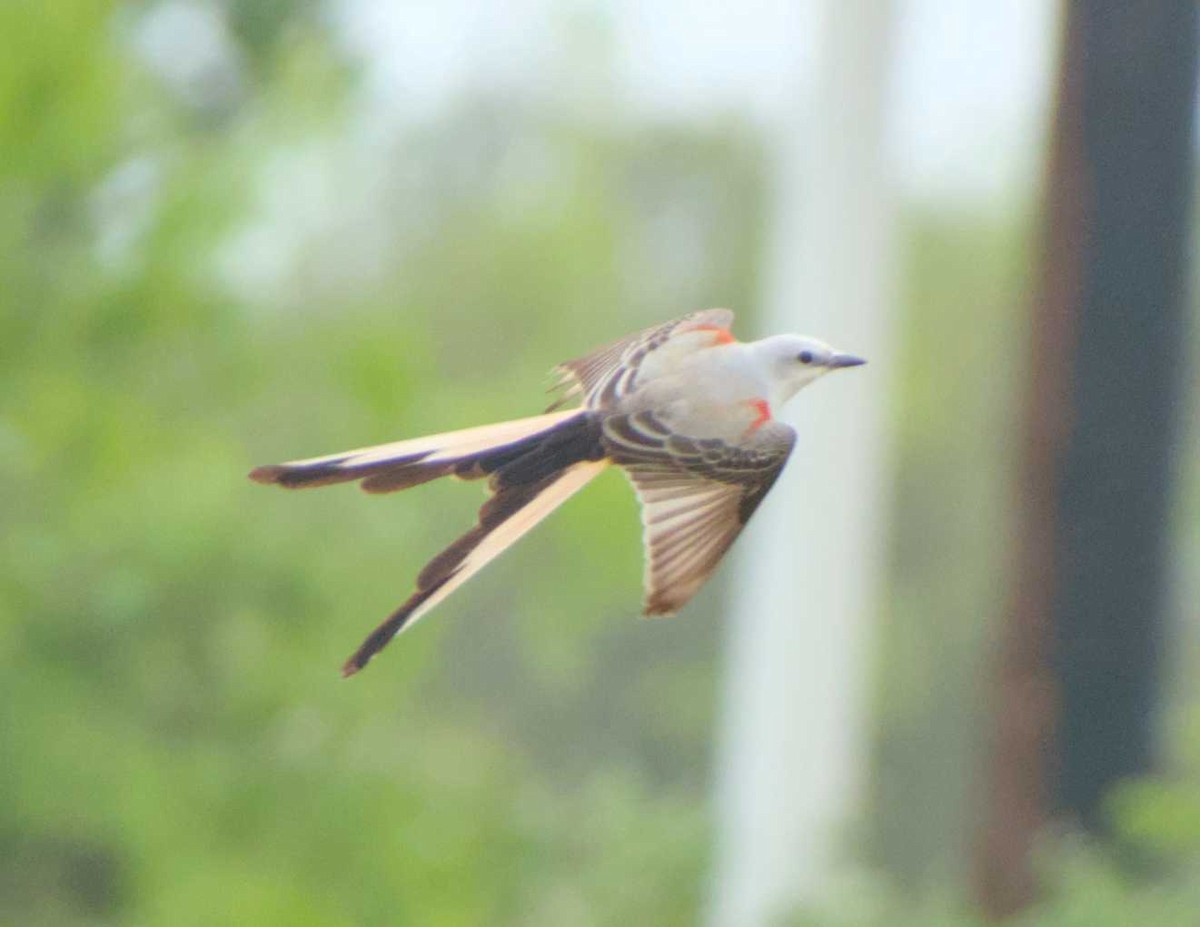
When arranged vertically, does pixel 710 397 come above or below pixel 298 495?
above

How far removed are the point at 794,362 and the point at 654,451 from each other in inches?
1.9

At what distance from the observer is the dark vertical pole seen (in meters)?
1.43

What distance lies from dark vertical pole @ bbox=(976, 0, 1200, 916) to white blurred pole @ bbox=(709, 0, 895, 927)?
197 mm

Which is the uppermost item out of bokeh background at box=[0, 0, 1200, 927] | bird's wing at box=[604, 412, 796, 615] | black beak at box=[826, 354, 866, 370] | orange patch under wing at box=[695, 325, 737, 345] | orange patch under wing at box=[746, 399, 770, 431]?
black beak at box=[826, 354, 866, 370]

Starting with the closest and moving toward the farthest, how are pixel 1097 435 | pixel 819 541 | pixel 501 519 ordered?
1. pixel 501 519
2. pixel 819 541
3. pixel 1097 435

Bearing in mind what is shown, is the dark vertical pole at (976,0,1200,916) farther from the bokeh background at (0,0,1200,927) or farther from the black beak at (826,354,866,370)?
the black beak at (826,354,866,370)

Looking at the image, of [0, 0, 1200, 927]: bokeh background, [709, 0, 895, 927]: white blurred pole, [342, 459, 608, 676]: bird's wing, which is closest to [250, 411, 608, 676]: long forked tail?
[342, 459, 608, 676]: bird's wing

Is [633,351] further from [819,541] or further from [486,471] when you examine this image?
[819,541]

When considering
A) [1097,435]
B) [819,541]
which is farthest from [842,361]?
[1097,435]

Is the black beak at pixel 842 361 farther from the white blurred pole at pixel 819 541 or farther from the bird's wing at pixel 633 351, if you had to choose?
the white blurred pole at pixel 819 541

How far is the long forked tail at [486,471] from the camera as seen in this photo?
0.46 metres

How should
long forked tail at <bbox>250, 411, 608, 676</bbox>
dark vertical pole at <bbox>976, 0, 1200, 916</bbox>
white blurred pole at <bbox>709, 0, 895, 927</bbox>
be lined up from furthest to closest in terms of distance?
dark vertical pole at <bbox>976, 0, 1200, 916</bbox>
white blurred pole at <bbox>709, 0, 895, 927</bbox>
long forked tail at <bbox>250, 411, 608, 676</bbox>

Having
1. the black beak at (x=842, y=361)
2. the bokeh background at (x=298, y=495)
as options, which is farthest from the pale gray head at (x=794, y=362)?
the bokeh background at (x=298, y=495)

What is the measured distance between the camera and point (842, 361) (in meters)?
0.49
